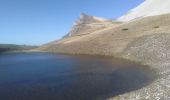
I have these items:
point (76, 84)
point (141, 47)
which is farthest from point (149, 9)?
point (76, 84)

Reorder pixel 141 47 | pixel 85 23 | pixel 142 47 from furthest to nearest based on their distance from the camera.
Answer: pixel 85 23 → pixel 141 47 → pixel 142 47

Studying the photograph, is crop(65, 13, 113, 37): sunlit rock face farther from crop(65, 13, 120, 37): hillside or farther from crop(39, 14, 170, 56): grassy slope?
crop(39, 14, 170, 56): grassy slope

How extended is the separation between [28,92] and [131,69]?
85.3 feet

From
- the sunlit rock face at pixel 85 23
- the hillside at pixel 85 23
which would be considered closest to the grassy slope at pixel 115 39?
the hillside at pixel 85 23

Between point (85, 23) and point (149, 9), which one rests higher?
point (149, 9)

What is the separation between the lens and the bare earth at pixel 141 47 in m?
37.9

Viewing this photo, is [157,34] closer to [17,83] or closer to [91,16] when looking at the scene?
[17,83]

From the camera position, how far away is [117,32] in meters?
120

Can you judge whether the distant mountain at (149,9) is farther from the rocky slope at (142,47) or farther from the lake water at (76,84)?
the lake water at (76,84)

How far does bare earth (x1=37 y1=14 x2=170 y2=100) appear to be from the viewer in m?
37.9

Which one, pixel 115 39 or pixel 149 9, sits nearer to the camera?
pixel 115 39

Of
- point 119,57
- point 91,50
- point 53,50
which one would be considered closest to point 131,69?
point 119,57

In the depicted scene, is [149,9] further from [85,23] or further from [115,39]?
[115,39]

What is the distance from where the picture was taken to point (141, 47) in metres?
84.5
